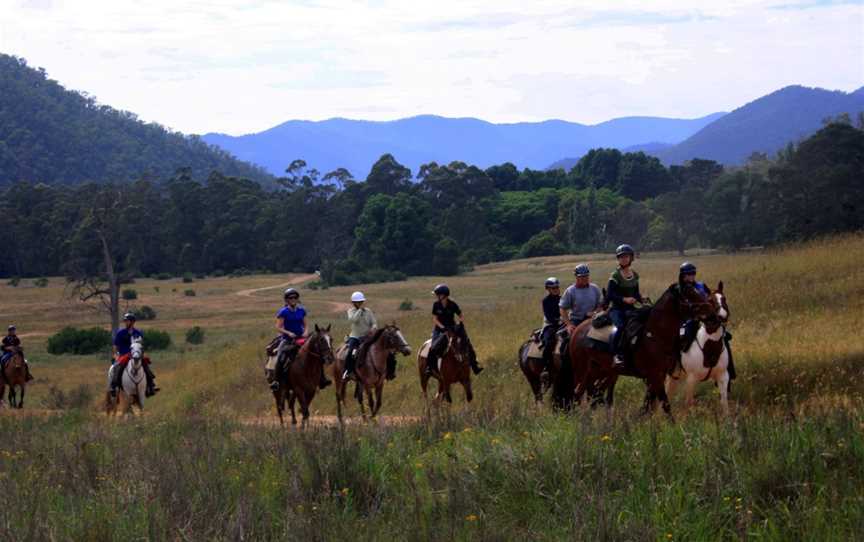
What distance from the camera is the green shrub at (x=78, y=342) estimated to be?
5447 cm

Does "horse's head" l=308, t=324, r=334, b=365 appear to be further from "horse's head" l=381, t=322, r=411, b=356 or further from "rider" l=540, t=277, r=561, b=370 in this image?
"rider" l=540, t=277, r=561, b=370

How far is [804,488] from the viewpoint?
7367 mm

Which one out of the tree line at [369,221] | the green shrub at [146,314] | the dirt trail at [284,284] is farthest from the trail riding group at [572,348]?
the dirt trail at [284,284]

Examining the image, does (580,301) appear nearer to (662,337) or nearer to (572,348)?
(572,348)

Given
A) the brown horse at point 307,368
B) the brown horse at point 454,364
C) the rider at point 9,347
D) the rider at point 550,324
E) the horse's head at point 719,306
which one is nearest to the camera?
the horse's head at point 719,306

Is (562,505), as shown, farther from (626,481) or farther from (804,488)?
(804,488)

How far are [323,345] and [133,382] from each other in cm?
535

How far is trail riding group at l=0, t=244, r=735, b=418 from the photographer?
13188mm

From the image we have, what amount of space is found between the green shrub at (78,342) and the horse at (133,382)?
35402 millimetres

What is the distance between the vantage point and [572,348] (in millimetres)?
14578

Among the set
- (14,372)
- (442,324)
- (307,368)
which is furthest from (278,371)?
(14,372)

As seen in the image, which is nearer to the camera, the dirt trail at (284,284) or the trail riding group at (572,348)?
the trail riding group at (572,348)

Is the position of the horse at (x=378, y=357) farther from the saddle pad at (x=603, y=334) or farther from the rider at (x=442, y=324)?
the saddle pad at (x=603, y=334)

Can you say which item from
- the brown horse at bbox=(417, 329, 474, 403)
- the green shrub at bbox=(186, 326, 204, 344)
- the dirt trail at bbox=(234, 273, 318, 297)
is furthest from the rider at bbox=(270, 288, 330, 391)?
the dirt trail at bbox=(234, 273, 318, 297)
